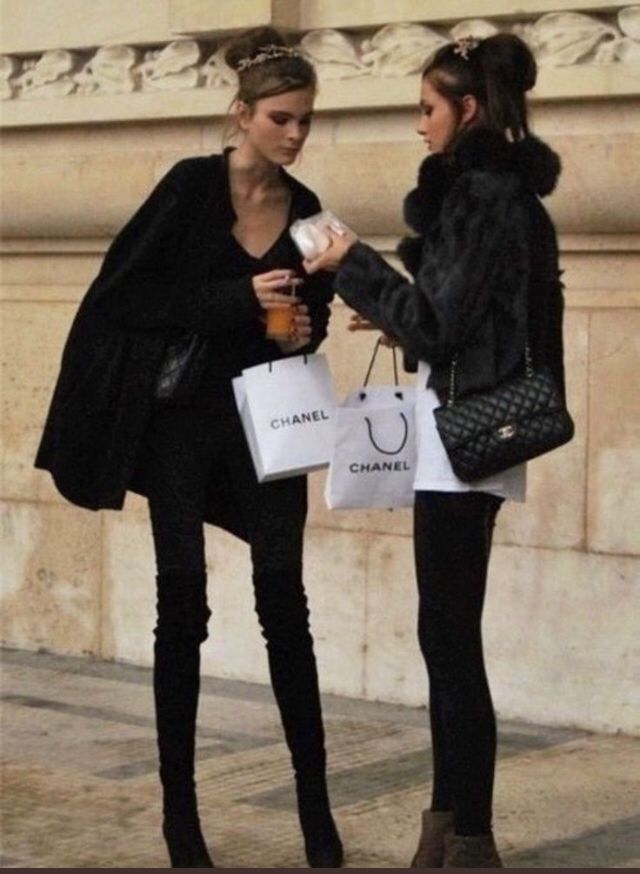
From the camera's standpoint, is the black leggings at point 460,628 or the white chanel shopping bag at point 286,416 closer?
the black leggings at point 460,628

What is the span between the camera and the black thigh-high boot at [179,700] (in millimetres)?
5207

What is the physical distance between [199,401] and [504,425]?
33.1 inches

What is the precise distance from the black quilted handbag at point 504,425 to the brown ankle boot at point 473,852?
2.47 ft

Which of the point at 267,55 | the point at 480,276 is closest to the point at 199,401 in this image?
the point at 267,55

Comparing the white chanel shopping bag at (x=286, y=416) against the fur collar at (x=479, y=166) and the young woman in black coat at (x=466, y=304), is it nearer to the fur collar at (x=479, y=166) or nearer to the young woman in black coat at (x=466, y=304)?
the young woman in black coat at (x=466, y=304)

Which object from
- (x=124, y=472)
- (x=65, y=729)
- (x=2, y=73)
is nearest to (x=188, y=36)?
(x=2, y=73)

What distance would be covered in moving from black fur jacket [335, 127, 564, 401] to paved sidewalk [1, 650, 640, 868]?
121 cm

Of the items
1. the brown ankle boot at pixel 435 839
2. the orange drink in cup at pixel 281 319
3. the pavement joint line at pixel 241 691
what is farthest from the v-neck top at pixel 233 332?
the pavement joint line at pixel 241 691

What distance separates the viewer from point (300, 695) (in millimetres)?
5270

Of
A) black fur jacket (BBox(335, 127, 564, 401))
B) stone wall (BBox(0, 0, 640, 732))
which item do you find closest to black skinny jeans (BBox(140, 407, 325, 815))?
black fur jacket (BBox(335, 127, 564, 401))

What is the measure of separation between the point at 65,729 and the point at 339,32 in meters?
2.28

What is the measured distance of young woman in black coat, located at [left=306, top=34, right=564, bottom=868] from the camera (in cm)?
466

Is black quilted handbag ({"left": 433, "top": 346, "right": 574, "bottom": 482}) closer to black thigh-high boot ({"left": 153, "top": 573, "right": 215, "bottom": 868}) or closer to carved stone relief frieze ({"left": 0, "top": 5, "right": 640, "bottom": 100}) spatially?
black thigh-high boot ({"left": 153, "top": 573, "right": 215, "bottom": 868})

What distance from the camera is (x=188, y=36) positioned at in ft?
25.6
